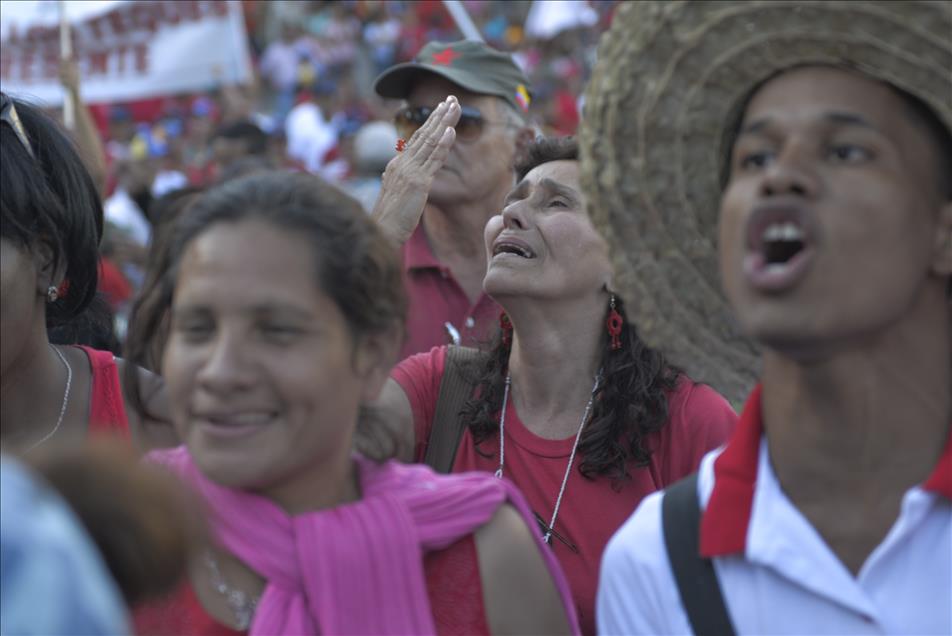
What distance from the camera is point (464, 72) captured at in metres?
5.32

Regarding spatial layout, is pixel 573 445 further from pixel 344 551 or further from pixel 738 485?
pixel 344 551

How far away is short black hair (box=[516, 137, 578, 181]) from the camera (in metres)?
3.99

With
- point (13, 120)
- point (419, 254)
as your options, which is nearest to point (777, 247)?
point (13, 120)

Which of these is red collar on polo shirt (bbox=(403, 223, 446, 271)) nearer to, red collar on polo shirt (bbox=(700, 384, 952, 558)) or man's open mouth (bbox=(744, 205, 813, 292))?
red collar on polo shirt (bbox=(700, 384, 952, 558))

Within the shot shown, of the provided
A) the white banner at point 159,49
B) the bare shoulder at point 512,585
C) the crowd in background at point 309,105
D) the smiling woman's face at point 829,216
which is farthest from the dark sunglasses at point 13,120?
the white banner at point 159,49

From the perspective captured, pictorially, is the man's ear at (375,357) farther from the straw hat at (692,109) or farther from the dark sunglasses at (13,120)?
the dark sunglasses at (13,120)

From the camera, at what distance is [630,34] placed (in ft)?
8.03

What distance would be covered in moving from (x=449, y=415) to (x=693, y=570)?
57.2 inches

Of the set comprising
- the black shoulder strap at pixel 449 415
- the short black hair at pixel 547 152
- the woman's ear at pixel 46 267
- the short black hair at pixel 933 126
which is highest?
the short black hair at pixel 933 126

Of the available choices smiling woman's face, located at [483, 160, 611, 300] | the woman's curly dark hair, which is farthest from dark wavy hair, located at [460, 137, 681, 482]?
smiling woman's face, located at [483, 160, 611, 300]

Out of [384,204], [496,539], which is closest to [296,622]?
[496,539]

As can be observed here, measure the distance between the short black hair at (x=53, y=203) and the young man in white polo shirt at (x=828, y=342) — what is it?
149 cm

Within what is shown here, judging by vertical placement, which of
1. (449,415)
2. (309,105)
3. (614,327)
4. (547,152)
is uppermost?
(547,152)

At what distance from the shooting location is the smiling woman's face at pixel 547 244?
12.2ft
